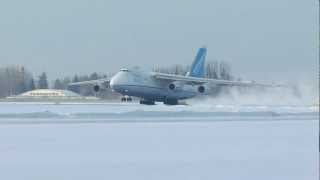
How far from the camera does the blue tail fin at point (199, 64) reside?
5491 centimetres

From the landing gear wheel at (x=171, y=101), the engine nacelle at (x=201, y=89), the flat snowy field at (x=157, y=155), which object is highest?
the flat snowy field at (x=157, y=155)

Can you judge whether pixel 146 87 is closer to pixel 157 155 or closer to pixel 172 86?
pixel 172 86

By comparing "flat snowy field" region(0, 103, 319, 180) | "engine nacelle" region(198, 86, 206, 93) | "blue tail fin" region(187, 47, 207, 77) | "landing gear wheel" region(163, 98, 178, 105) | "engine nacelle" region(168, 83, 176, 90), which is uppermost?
"blue tail fin" region(187, 47, 207, 77)

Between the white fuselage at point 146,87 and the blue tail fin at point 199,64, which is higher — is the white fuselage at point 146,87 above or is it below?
below

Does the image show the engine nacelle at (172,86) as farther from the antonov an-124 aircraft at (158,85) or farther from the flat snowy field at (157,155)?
the flat snowy field at (157,155)

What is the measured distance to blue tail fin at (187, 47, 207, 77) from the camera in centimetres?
5491

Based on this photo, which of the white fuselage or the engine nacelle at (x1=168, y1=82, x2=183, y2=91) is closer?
the white fuselage

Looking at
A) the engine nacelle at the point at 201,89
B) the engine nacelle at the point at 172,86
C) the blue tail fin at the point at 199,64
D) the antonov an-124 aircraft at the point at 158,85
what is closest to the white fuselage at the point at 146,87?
the antonov an-124 aircraft at the point at 158,85

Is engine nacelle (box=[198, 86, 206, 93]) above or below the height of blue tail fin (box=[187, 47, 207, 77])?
below

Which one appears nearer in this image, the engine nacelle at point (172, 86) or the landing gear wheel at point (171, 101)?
the engine nacelle at point (172, 86)

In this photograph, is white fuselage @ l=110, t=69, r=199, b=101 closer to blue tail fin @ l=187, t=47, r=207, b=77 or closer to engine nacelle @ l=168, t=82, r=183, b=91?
engine nacelle @ l=168, t=82, r=183, b=91

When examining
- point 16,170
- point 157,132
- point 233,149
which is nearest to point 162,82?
point 157,132

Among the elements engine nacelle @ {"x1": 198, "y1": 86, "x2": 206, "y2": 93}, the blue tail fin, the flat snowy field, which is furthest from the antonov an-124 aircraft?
the flat snowy field

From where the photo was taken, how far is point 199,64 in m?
55.8
